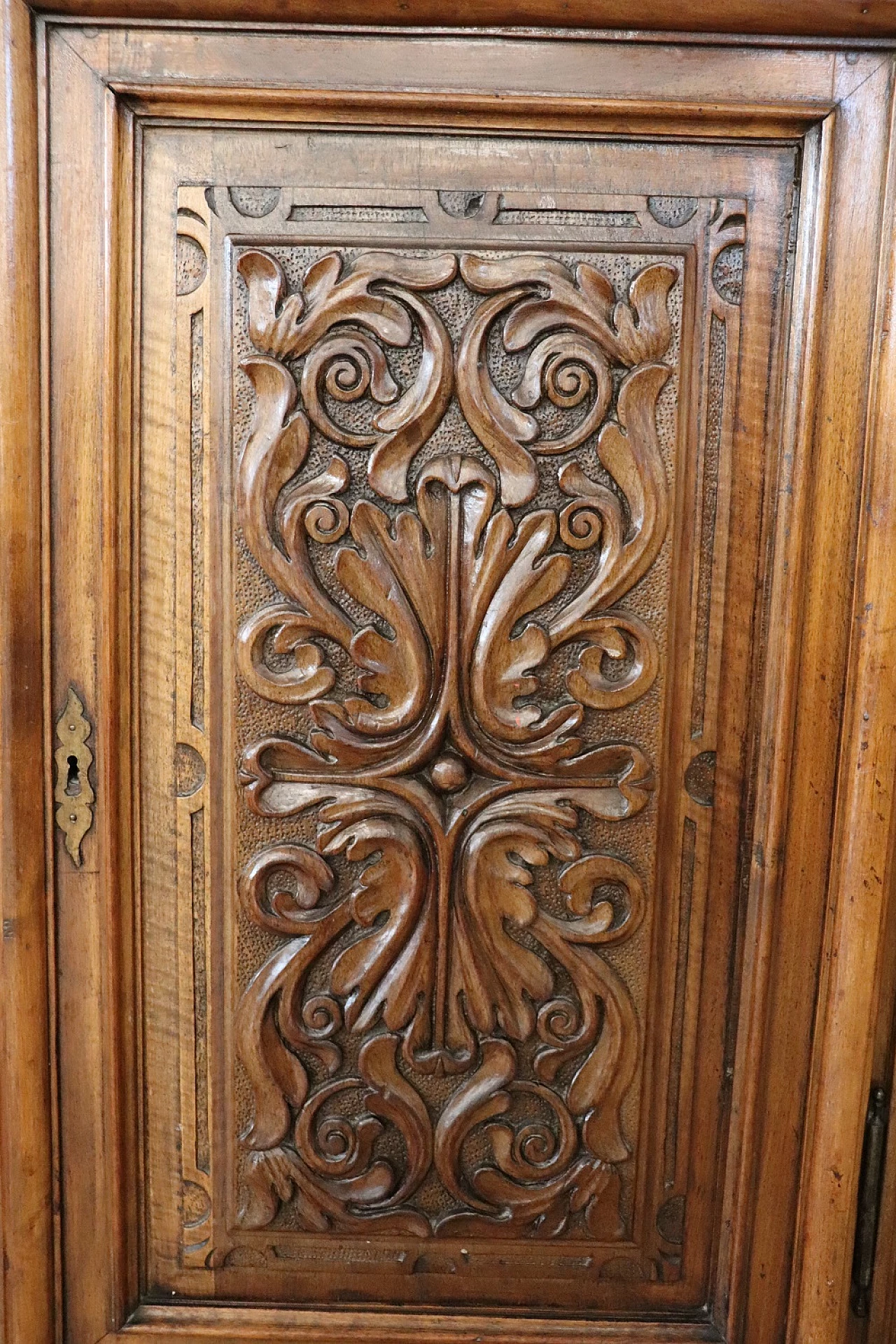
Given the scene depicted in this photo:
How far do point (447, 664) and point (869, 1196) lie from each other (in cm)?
56

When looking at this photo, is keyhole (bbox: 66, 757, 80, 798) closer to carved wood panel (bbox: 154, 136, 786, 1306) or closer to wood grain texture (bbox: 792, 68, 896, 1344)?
carved wood panel (bbox: 154, 136, 786, 1306)

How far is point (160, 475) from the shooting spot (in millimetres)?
747

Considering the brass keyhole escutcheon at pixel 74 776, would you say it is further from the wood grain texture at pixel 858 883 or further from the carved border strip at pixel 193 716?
the wood grain texture at pixel 858 883

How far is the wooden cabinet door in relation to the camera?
2.34 feet

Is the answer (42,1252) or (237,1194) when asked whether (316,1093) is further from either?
(42,1252)

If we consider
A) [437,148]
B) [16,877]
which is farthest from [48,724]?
[437,148]

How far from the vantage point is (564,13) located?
26.7 inches

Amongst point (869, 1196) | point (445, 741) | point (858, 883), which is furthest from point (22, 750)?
point (869, 1196)

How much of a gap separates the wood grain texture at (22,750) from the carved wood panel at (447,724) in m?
0.11

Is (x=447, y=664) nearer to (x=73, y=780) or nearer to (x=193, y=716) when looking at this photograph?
(x=193, y=716)

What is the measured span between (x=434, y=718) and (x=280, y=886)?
19 centimetres

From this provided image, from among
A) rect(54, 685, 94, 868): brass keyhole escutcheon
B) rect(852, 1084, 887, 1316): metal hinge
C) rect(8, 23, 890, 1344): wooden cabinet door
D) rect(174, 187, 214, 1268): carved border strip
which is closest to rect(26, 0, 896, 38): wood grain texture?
rect(8, 23, 890, 1344): wooden cabinet door

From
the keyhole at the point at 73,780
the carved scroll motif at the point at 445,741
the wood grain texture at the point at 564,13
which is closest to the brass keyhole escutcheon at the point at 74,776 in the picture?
the keyhole at the point at 73,780

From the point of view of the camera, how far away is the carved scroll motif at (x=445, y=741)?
74 centimetres
